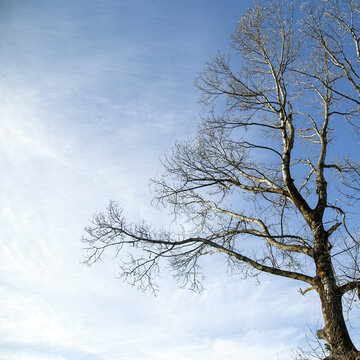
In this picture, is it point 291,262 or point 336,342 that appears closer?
point 336,342

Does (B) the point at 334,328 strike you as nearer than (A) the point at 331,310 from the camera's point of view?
Yes

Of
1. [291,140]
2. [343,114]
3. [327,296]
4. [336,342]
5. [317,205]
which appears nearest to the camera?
[336,342]

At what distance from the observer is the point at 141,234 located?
23.9 feet

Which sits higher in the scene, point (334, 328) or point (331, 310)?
point (331, 310)

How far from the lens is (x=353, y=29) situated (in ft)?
24.2

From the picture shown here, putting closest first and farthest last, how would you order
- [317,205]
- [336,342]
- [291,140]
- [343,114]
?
1. [336,342]
2. [317,205]
3. [291,140]
4. [343,114]

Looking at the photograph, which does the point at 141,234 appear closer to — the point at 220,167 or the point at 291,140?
the point at 220,167

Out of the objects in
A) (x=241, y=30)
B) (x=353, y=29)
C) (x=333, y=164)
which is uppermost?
(x=241, y=30)

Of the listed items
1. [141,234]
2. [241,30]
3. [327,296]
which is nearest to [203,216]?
[141,234]

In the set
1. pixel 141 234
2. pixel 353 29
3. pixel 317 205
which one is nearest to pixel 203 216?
pixel 141 234

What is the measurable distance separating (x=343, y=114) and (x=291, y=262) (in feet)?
13.4

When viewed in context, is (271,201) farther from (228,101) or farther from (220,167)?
(228,101)

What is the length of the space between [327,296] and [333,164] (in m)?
3.93

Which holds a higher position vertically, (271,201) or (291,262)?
(271,201)
